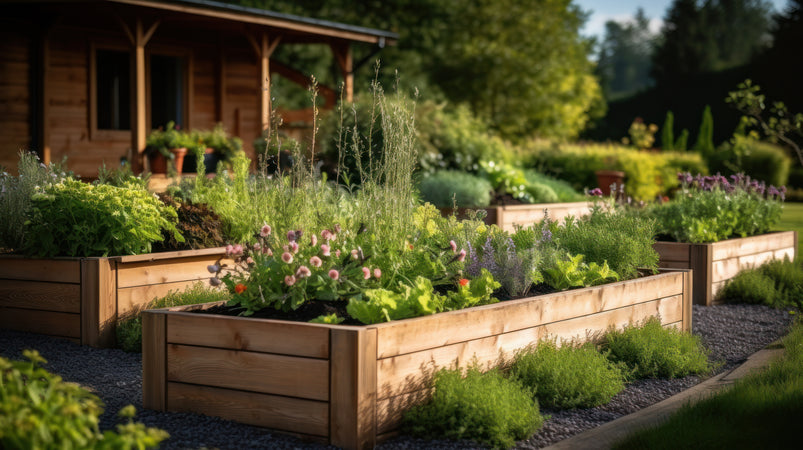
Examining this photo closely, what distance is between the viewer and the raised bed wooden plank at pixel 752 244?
23.2ft

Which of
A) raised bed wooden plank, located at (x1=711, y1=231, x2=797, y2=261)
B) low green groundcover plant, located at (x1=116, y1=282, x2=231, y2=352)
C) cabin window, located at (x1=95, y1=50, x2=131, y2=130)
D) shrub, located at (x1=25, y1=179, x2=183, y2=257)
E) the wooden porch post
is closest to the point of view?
→ low green groundcover plant, located at (x1=116, y1=282, x2=231, y2=352)

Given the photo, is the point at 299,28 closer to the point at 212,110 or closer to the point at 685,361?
the point at 212,110

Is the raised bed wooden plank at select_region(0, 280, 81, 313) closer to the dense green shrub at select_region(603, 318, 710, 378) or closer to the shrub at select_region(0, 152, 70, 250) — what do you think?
the shrub at select_region(0, 152, 70, 250)

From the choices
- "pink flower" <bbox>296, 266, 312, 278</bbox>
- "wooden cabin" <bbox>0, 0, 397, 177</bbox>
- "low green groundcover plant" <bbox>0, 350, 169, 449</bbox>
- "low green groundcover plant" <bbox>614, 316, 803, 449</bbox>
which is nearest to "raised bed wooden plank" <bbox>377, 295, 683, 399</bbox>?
"pink flower" <bbox>296, 266, 312, 278</bbox>

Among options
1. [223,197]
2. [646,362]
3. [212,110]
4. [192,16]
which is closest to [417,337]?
[646,362]

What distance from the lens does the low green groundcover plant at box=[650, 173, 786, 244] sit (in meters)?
7.21

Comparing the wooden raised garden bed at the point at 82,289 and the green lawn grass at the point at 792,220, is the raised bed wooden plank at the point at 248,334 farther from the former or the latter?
the green lawn grass at the point at 792,220

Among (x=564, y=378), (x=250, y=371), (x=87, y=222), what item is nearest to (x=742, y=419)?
(x=564, y=378)

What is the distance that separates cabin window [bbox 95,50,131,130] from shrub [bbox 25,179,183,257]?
23.8 feet

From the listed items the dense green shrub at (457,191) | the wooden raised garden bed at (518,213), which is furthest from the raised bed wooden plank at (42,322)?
the dense green shrub at (457,191)

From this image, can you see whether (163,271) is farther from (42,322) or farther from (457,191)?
(457,191)

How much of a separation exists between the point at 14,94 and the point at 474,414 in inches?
383

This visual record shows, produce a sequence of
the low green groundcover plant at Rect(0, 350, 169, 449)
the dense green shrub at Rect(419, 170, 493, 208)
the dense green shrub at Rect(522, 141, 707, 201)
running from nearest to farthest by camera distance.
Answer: the low green groundcover plant at Rect(0, 350, 169, 449) → the dense green shrub at Rect(419, 170, 493, 208) → the dense green shrub at Rect(522, 141, 707, 201)

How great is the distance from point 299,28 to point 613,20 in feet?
251
